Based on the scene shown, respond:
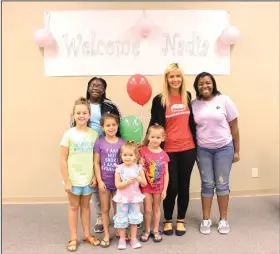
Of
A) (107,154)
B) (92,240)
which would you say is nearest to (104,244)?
(92,240)

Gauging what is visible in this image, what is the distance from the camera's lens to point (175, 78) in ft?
7.06

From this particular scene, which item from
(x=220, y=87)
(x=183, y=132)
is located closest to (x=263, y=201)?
(x=220, y=87)

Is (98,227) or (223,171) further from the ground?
(223,171)

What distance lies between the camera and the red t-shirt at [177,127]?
219 centimetres

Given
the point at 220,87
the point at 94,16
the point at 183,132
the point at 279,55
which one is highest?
the point at 94,16

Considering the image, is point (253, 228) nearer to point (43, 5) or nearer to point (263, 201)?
point (263, 201)

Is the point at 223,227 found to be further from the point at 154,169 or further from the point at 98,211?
the point at 98,211

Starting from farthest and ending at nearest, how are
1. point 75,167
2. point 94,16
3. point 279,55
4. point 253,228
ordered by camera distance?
point 279,55, point 94,16, point 253,228, point 75,167

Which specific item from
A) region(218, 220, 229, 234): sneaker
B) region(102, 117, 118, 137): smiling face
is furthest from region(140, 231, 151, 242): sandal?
region(102, 117, 118, 137): smiling face

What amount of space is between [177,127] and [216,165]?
0.43m

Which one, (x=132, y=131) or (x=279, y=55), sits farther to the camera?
(x=279, y=55)

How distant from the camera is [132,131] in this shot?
210cm

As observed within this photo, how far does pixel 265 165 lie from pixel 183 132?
58.0 inches

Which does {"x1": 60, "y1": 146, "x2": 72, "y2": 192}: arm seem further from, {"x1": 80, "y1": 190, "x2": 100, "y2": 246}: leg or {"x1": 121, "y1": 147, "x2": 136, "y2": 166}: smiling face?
{"x1": 121, "y1": 147, "x2": 136, "y2": 166}: smiling face
